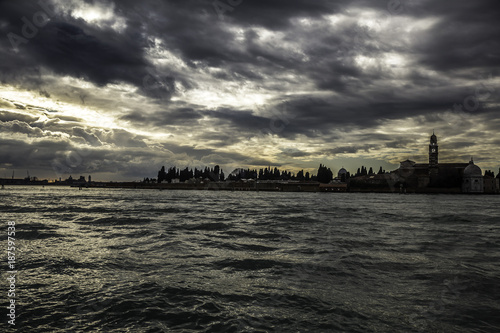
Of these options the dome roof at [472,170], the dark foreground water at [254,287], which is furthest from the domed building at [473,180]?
the dark foreground water at [254,287]

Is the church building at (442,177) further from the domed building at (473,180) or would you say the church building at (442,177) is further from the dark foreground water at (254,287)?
the dark foreground water at (254,287)

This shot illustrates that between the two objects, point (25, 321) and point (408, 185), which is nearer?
point (25, 321)

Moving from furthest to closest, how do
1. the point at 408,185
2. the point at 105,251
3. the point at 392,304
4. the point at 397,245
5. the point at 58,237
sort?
the point at 408,185 < the point at 58,237 < the point at 397,245 < the point at 105,251 < the point at 392,304

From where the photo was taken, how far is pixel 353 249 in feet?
43.8

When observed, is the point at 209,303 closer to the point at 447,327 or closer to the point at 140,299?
the point at 140,299

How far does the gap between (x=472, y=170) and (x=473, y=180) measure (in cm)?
435

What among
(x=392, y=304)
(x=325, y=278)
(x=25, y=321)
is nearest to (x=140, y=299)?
(x=25, y=321)

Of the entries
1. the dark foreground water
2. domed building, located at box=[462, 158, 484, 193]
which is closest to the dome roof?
domed building, located at box=[462, 158, 484, 193]

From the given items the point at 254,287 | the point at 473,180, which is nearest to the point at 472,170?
the point at 473,180

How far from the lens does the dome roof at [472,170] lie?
5017 inches

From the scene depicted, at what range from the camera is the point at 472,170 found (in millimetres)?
128125

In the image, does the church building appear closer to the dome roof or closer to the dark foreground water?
the dome roof

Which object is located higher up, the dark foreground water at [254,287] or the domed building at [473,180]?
the domed building at [473,180]

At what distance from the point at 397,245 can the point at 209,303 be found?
1103cm
